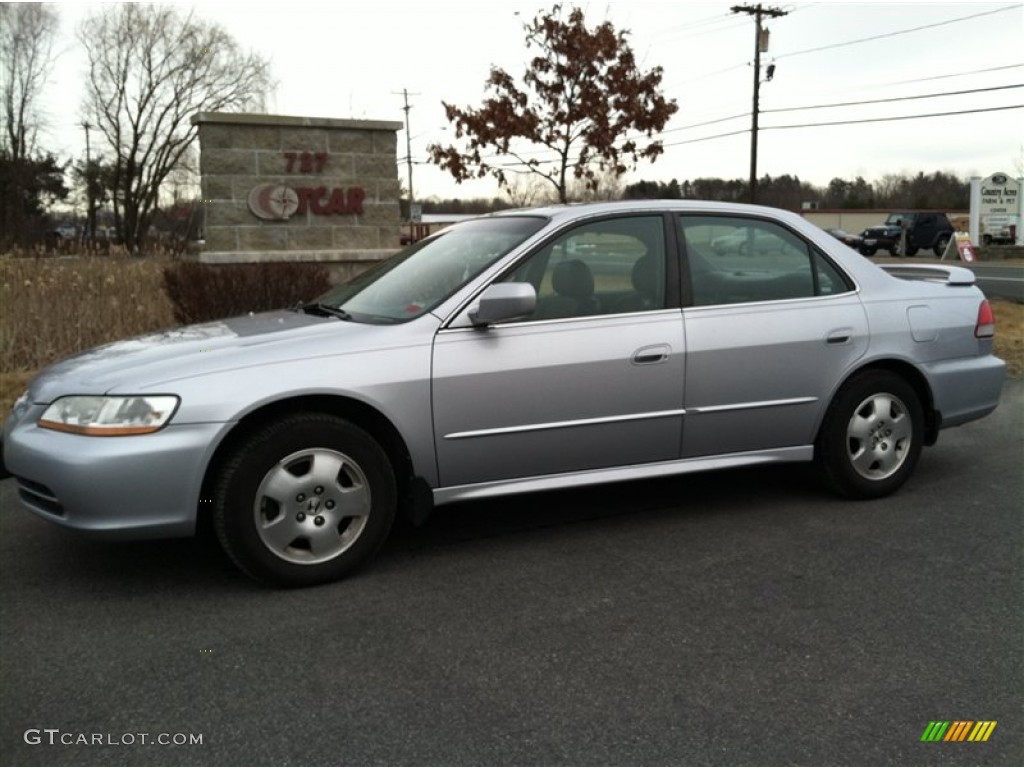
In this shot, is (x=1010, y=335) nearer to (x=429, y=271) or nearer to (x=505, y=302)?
(x=429, y=271)

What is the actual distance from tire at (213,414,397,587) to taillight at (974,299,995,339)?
3456 mm

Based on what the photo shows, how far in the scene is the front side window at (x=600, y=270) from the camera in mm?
4227

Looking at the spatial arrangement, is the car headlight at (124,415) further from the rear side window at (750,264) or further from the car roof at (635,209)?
the rear side window at (750,264)

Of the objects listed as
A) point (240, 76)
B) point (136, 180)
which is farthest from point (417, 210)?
point (136, 180)

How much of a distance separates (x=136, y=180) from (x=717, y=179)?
115ft

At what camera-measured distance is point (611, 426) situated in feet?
13.9

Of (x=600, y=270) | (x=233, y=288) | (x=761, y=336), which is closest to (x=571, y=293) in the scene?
(x=600, y=270)

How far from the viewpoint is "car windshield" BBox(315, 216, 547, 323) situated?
4219mm

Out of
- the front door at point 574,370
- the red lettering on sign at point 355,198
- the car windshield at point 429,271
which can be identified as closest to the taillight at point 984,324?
the front door at point 574,370

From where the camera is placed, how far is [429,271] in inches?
178

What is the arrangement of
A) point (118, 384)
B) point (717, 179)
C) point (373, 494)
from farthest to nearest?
point (717, 179), point (373, 494), point (118, 384)

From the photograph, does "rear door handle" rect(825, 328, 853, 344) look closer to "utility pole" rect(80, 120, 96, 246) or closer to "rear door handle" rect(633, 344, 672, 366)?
"rear door handle" rect(633, 344, 672, 366)

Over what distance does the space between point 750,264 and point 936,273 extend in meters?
1.59

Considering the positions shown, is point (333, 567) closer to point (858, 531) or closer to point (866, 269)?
point (858, 531)
